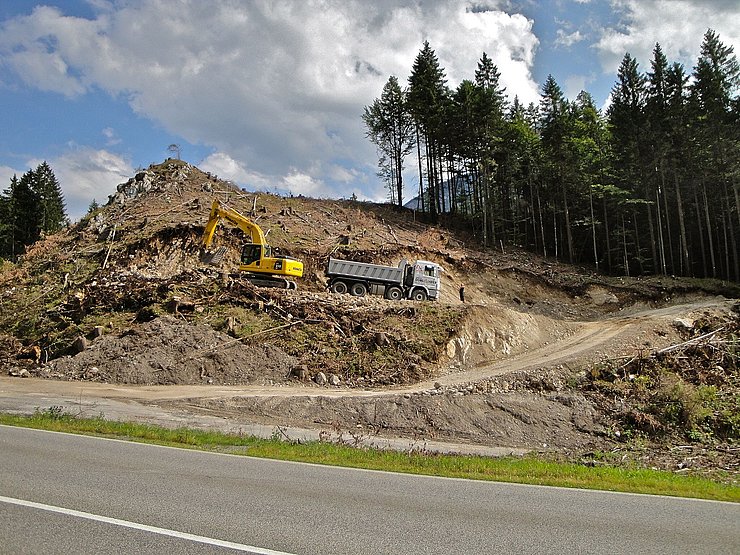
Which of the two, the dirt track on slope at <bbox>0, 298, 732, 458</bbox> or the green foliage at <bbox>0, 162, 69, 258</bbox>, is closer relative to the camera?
the dirt track on slope at <bbox>0, 298, 732, 458</bbox>

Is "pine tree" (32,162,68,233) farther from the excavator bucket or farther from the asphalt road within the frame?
the asphalt road

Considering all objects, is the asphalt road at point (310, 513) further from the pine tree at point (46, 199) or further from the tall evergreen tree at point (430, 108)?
the pine tree at point (46, 199)

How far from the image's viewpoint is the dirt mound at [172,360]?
67.5ft

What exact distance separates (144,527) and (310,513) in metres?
1.88

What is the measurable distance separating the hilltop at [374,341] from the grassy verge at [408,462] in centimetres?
407

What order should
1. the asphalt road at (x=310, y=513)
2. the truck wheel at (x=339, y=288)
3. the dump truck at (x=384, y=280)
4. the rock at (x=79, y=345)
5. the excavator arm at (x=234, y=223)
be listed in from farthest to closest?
the dump truck at (x=384, y=280)
the truck wheel at (x=339, y=288)
the excavator arm at (x=234, y=223)
the rock at (x=79, y=345)
the asphalt road at (x=310, y=513)

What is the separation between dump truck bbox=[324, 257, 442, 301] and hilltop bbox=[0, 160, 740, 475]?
1485mm

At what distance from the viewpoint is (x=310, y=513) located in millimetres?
6016

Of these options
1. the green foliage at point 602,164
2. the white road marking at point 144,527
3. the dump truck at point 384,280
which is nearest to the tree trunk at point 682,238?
the green foliage at point 602,164

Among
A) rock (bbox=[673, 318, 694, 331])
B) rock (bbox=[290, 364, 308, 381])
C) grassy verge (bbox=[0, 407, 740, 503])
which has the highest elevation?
rock (bbox=[673, 318, 694, 331])

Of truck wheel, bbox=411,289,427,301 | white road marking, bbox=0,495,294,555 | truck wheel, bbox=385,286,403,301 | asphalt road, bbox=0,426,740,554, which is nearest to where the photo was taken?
white road marking, bbox=0,495,294,555

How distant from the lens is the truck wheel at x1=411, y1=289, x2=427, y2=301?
97.6 feet

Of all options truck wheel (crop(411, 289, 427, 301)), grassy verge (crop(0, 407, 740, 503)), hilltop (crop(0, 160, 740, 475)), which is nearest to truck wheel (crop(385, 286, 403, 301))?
truck wheel (crop(411, 289, 427, 301))

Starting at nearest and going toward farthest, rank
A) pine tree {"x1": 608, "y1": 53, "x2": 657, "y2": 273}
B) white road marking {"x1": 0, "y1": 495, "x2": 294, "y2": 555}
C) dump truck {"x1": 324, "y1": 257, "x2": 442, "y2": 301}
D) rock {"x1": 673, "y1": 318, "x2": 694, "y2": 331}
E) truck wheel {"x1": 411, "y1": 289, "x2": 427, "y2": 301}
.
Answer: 1. white road marking {"x1": 0, "y1": 495, "x2": 294, "y2": 555}
2. rock {"x1": 673, "y1": 318, "x2": 694, "y2": 331}
3. dump truck {"x1": 324, "y1": 257, "x2": 442, "y2": 301}
4. truck wheel {"x1": 411, "y1": 289, "x2": 427, "y2": 301}
5. pine tree {"x1": 608, "y1": 53, "x2": 657, "y2": 273}
